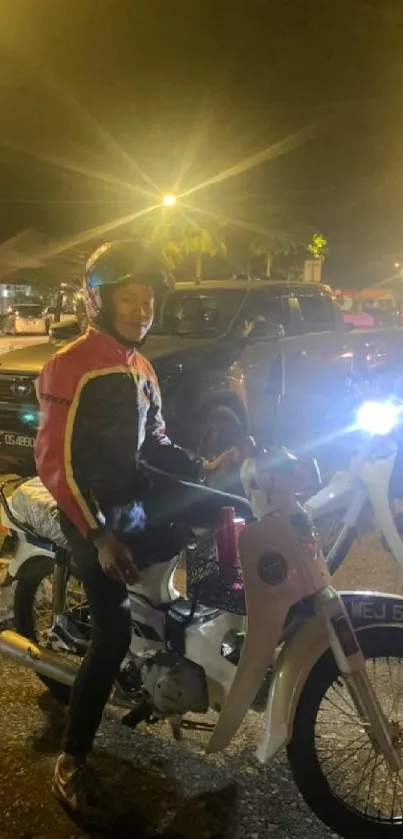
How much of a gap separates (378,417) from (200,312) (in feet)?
17.3

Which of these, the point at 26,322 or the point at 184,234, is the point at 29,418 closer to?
the point at 184,234

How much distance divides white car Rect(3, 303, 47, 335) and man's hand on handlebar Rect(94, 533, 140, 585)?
1155 inches

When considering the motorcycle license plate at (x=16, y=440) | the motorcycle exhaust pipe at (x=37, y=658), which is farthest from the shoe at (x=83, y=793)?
the motorcycle license plate at (x=16, y=440)

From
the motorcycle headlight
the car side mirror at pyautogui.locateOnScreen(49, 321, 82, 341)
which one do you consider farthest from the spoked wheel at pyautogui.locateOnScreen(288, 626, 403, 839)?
the car side mirror at pyautogui.locateOnScreen(49, 321, 82, 341)

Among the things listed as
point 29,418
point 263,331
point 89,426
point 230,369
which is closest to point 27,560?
point 89,426

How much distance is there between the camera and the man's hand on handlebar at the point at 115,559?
2752 mm

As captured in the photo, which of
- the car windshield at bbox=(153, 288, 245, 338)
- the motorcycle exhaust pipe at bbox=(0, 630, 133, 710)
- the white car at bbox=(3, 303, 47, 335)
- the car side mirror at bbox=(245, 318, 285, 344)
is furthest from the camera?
the white car at bbox=(3, 303, 47, 335)

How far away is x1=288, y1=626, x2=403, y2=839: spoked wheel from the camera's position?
275 centimetres

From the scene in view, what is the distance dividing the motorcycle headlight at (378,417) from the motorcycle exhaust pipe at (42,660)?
1535mm

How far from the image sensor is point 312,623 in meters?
2.70

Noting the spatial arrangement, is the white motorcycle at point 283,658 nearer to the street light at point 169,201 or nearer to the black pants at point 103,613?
the black pants at point 103,613

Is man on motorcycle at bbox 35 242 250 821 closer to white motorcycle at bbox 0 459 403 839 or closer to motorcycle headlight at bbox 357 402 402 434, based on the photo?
white motorcycle at bbox 0 459 403 839

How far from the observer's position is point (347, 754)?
2959 mm

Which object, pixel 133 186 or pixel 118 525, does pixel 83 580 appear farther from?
pixel 133 186
